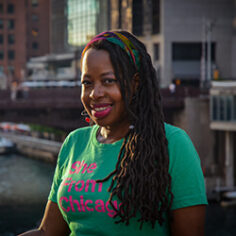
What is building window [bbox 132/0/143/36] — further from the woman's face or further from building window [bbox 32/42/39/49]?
the woman's face

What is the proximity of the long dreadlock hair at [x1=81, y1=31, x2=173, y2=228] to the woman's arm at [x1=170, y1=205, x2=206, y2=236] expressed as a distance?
0.27 ft

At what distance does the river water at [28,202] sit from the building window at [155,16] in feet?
87.1

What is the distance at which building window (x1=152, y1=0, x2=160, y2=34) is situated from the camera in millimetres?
71750

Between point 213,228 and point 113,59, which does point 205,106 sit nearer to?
point 213,228

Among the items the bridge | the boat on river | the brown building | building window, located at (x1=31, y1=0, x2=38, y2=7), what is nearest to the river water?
the boat on river

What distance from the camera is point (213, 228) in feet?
102

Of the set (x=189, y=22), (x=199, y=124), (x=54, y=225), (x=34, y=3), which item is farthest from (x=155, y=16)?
(x=54, y=225)

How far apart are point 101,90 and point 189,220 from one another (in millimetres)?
914

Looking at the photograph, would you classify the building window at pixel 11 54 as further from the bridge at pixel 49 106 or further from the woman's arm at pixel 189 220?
the woman's arm at pixel 189 220

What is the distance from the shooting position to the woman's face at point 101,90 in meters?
3.01

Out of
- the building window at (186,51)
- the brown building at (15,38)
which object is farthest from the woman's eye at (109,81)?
the brown building at (15,38)

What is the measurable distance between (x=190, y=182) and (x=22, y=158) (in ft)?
200

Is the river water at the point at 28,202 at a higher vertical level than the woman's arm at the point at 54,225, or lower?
lower

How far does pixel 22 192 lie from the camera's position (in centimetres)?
4228
